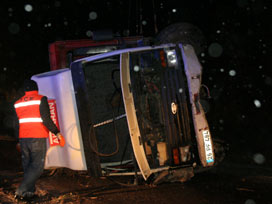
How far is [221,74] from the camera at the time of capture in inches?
395

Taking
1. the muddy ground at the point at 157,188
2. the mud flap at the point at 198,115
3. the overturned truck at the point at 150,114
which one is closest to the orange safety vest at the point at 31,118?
the overturned truck at the point at 150,114

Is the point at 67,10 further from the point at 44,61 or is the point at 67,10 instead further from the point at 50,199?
the point at 50,199

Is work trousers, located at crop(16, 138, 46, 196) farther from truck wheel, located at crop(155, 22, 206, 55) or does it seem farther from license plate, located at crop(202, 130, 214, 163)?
truck wheel, located at crop(155, 22, 206, 55)

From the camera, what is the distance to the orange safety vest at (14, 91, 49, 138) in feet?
11.8

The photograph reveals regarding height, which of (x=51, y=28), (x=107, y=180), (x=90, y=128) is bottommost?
(x=107, y=180)

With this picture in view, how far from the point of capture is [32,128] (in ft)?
11.8

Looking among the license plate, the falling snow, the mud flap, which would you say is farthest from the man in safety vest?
the falling snow

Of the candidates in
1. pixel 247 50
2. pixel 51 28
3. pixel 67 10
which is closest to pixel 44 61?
pixel 51 28

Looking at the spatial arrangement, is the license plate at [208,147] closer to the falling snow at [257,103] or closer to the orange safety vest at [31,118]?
the orange safety vest at [31,118]

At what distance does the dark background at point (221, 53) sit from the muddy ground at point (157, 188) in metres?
1.71

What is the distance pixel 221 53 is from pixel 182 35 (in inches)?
248

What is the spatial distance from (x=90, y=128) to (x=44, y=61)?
37.5 feet

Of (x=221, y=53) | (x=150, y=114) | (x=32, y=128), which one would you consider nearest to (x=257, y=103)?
(x=221, y=53)

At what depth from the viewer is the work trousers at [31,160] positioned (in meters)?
3.54
